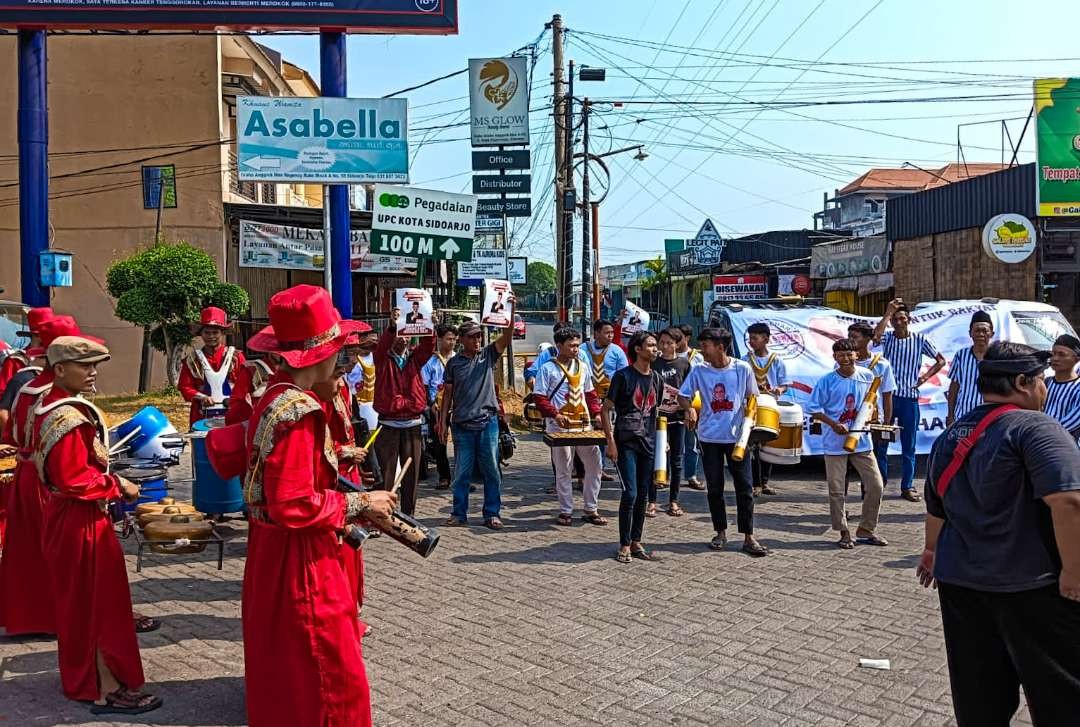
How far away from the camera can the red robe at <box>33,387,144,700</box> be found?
477cm

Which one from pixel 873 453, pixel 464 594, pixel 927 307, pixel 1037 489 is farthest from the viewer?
pixel 927 307

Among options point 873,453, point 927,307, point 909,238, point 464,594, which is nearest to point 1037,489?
point 464,594

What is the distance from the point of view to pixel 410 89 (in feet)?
72.7

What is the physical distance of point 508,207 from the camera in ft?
82.7

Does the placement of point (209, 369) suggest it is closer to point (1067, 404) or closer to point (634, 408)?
point (634, 408)

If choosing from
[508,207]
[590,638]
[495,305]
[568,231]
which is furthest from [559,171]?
[590,638]

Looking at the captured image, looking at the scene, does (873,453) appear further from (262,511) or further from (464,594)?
(262,511)

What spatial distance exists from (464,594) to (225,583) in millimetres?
1797

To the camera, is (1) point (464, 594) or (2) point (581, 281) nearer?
(1) point (464, 594)

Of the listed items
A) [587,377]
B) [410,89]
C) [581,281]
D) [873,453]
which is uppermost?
[410,89]

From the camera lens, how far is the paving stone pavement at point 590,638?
4.88 meters

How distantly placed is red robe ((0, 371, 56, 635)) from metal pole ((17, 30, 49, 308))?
10908mm

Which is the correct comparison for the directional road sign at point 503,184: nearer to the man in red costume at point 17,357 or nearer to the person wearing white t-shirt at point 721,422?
the person wearing white t-shirt at point 721,422

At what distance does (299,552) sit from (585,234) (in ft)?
59.8
